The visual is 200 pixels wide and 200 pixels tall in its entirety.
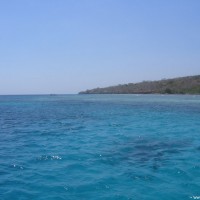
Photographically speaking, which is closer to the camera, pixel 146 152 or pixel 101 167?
pixel 101 167

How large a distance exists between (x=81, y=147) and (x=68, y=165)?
3.96m

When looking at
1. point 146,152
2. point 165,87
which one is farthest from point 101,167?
point 165,87

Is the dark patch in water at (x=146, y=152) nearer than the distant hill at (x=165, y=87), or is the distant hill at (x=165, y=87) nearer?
the dark patch in water at (x=146, y=152)

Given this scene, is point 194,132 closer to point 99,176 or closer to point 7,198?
point 99,176

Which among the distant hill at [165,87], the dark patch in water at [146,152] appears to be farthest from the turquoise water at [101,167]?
the distant hill at [165,87]

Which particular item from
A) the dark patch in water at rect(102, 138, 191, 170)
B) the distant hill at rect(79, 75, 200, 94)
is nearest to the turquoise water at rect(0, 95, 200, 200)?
the dark patch in water at rect(102, 138, 191, 170)

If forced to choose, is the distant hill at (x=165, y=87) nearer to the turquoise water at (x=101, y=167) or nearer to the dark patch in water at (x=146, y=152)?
the dark patch in water at (x=146, y=152)

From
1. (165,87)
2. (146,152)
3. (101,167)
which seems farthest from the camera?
(165,87)

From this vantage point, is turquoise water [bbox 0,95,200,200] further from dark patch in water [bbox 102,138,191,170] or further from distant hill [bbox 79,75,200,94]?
distant hill [bbox 79,75,200,94]

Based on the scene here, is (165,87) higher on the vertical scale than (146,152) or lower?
higher

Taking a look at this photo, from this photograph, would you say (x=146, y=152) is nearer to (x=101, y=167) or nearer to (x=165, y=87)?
(x=101, y=167)

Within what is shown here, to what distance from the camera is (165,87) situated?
140500 mm

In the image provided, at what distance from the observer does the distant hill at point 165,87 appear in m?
127

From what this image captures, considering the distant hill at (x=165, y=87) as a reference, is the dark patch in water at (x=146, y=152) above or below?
below
